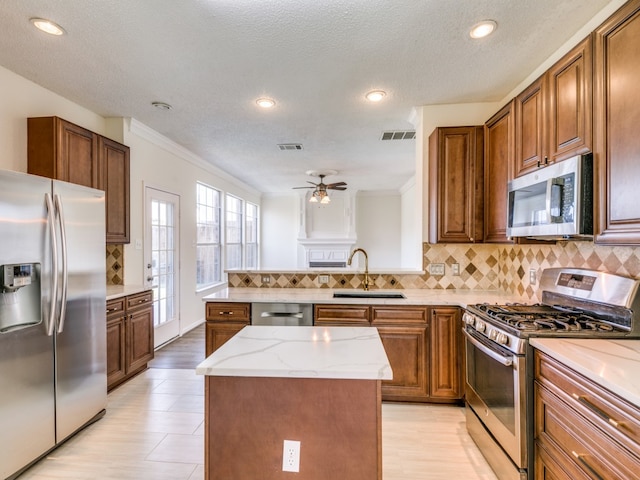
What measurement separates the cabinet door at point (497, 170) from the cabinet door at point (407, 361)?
1026 millimetres

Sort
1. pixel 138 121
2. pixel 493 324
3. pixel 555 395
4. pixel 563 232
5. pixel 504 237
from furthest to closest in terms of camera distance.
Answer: pixel 138 121, pixel 504 237, pixel 493 324, pixel 563 232, pixel 555 395

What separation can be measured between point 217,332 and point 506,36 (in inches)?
124

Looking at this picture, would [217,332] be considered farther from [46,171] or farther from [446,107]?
[446,107]

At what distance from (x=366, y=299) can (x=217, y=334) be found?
137 cm

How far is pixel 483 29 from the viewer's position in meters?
2.08

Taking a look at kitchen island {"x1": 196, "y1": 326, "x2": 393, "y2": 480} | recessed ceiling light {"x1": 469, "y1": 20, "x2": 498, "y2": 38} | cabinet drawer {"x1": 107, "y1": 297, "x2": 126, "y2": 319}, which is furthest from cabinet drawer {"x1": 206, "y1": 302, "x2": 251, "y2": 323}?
recessed ceiling light {"x1": 469, "y1": 20, "x2": 498, "y2": 38}

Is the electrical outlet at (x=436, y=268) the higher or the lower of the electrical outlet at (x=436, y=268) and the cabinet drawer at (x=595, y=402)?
the higher

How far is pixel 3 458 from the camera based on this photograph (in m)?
1.80

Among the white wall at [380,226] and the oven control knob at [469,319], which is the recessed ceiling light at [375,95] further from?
the white wall at [380,226]

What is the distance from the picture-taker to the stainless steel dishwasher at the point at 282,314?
9.42ft

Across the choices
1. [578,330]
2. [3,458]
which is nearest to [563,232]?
[578,330]

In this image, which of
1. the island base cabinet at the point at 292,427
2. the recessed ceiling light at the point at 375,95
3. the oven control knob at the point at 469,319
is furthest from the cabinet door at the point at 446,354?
Result: the recessed ceiling light at the point at 375,95

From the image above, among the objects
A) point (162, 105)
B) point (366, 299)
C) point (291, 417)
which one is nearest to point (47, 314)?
point (291, 417)

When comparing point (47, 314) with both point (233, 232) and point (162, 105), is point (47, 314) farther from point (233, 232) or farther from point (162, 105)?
point (233, 232)
